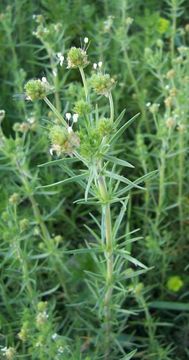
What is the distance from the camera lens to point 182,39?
362 centimetres

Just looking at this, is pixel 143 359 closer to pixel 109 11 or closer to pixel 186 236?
pixel 186 236

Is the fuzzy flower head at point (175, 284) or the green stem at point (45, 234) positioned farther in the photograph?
the fuzzy flower head at point (175, 284)

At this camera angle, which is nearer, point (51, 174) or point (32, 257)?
point (32, 257)

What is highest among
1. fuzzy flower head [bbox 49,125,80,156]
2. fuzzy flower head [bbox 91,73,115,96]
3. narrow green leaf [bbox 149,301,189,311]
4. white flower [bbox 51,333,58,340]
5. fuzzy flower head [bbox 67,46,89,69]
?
fuzzy flower head [bbox 67,46,89,69]

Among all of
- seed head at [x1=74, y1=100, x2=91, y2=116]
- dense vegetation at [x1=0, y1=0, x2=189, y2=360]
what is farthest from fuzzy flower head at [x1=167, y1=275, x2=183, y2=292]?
seed head at [x1=74, y1=100, x2=91, y2=116]

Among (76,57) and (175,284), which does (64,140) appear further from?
(175,284)

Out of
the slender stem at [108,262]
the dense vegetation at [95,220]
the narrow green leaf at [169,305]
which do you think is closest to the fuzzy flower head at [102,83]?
the dense vegetation at [95,220]

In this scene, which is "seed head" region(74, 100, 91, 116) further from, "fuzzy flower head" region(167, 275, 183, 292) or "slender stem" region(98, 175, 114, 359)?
"fuzzy flower head" region(167, 275, 183, 292)

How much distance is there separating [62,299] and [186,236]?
646mm

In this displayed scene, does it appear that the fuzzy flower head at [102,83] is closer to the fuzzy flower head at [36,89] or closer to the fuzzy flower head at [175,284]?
the fuzzy flower head at [36,89]

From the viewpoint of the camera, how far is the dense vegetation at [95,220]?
196 cm

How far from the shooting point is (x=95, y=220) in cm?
202

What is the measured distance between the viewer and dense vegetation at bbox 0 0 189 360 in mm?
1956

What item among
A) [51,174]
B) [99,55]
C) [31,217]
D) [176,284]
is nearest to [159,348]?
[176,284]
